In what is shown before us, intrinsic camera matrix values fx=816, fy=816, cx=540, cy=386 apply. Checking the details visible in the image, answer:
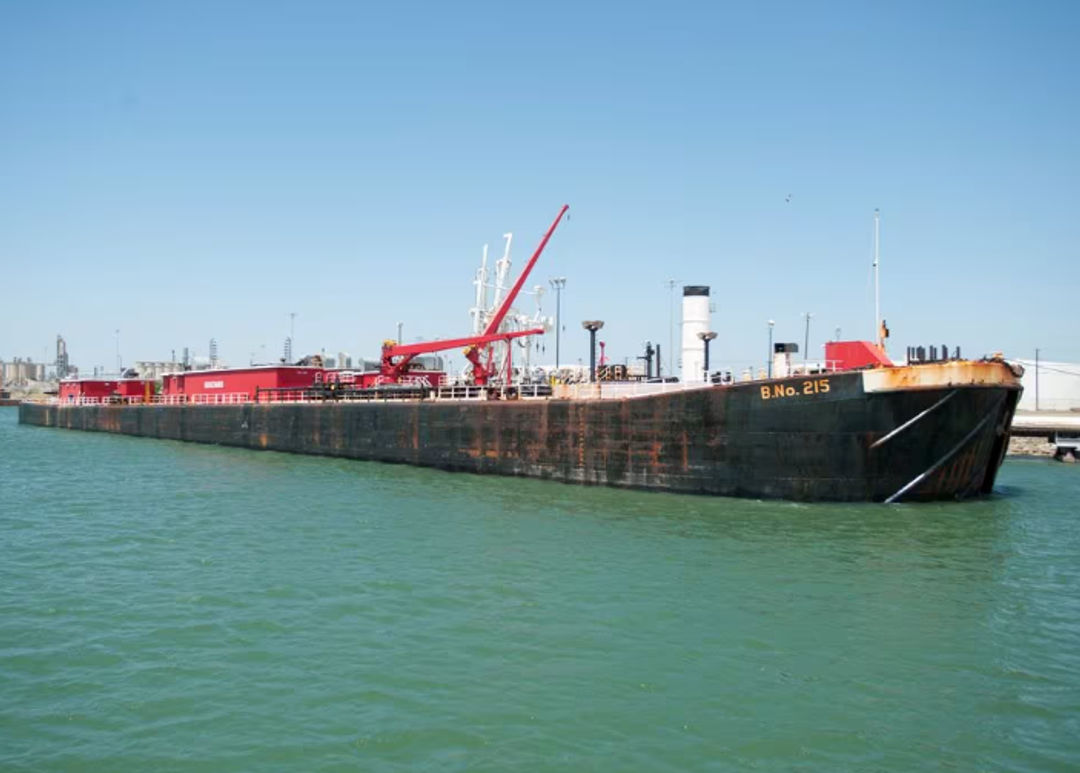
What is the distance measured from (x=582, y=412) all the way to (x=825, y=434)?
9902 mm

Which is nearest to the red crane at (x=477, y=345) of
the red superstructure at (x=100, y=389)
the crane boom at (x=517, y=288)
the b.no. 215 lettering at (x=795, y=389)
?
the crane boom at (x=517, y=288)

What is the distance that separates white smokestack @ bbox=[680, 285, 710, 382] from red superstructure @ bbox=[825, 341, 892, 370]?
7619 millimetres

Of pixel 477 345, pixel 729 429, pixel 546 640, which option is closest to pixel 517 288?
pixel 477 345

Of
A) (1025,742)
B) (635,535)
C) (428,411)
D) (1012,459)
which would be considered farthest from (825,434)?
(1012,459)

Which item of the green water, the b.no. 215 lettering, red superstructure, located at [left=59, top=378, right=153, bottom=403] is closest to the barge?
the b.no. 215 lettering

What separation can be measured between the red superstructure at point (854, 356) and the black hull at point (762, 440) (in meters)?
2.15

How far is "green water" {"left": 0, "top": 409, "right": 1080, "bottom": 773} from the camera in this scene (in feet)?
34.0

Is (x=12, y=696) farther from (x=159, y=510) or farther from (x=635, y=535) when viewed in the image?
(x=159, y=510)

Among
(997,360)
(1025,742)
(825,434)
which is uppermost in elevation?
(997,360)

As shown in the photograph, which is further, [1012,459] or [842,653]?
[1012,459]

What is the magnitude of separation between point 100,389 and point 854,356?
75.5 meters

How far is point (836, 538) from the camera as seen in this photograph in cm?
2161

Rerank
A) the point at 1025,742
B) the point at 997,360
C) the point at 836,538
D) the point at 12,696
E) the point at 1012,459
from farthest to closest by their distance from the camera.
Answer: the point at 1012,459
the point at 997,360
the point at 836,538
the point at 12,696
the point at 1025,742

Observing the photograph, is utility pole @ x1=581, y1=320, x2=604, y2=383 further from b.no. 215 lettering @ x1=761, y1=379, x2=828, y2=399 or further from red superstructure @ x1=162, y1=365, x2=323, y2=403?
red superstructure @ x1=162, y1=365, x2=323, y2=403
